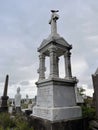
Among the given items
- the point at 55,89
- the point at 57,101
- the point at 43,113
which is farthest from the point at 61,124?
the point at 55,89

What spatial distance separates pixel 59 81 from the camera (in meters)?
6.17

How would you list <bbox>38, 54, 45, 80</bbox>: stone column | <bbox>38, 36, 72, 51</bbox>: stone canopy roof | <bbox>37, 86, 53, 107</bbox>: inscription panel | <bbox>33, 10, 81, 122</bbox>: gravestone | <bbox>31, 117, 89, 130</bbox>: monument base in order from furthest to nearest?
1. <bbox>38, 54, 45, 80</bbox>: stone column
2. <bbox>38, 36, 72, 51</bbox>: stone canopy roof
3. <bbox>37, 86, 53, 107</bbox>: inscription panel
4. <bbox>33, 10, 81, 122</bbox>: gravestone
5. <bbox>31, 117, 89, 130</bbox>: monument base

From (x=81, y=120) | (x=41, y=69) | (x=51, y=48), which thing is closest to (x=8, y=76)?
(x=41, y=69)

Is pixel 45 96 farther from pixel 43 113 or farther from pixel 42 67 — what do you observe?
pixel 42 67

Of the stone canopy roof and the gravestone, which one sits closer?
the gravestone

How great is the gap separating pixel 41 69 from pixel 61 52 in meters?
1.49

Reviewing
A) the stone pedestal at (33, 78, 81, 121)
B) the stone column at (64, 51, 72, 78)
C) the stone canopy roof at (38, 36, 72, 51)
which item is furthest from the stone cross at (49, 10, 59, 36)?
the stone pedestal at (33, 78, 81, 121)

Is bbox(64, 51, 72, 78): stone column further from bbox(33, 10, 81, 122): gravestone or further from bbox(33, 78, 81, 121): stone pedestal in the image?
bbox(33, 78, 81, 121): stone pedestal

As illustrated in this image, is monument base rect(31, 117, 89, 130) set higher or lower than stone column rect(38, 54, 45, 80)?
lower

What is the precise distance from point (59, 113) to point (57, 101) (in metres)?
0.51

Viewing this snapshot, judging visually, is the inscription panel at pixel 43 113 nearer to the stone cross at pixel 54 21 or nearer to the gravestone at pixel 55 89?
the gravestone at pixel 55 89

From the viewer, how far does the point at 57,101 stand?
230 inches

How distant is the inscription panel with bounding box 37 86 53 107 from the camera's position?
19.4ft

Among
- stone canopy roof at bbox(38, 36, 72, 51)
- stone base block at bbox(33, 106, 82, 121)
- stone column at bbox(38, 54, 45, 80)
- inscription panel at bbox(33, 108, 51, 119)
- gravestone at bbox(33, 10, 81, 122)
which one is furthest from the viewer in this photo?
stone column at bbox(38, 54, 45, 80)
